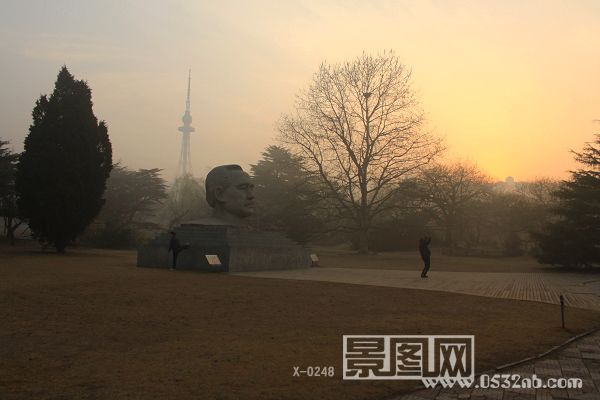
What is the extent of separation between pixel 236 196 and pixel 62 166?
34.5 feet

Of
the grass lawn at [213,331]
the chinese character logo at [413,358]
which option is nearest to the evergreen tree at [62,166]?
the grass lawn at [213,331]

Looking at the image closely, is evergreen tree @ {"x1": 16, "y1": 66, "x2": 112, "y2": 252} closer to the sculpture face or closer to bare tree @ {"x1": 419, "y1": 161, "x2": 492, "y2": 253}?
the sculpture face

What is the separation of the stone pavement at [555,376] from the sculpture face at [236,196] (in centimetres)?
1516

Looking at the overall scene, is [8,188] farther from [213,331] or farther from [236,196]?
[213,331]

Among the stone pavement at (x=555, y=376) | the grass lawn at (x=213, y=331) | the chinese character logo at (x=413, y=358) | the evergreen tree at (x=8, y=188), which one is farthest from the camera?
the evergreen tree at (x=8, y=188)

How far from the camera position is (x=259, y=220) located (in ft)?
140

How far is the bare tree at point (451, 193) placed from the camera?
151ft

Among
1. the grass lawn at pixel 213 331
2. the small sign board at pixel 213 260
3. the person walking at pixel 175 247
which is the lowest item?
the grass lawn at pixel 213 331

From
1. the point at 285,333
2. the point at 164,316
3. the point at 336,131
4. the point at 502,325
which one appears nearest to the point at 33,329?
the point at 164,316

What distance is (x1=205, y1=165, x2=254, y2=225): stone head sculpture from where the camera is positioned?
20891 mm

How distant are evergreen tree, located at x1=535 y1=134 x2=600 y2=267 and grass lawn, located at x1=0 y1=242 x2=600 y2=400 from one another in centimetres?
1545

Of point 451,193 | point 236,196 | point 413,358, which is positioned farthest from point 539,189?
point 413,358

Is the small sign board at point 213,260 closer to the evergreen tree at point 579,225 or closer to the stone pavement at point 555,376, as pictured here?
the stone pavement at point 555,376

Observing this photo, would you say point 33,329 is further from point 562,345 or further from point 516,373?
point 562,345
